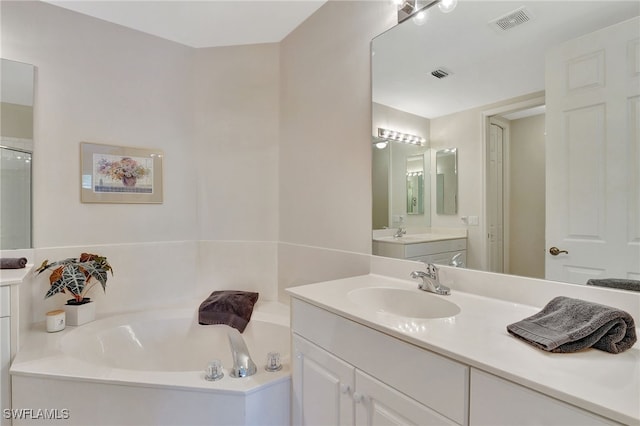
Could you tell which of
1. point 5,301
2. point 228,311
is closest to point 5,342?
point 5,301

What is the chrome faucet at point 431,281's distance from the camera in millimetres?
1305

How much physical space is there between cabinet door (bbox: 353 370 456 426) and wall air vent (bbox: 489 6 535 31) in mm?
1368

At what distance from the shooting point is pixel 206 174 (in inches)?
99.8

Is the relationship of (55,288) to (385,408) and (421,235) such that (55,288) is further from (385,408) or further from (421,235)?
(421,235)

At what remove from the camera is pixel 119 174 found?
2.26 meters

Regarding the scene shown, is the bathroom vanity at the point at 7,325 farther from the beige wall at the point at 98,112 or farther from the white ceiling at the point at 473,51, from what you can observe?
the white ceiling at the point at 473,51

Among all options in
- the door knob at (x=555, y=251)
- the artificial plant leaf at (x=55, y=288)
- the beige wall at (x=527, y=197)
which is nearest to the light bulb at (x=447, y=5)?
the beige wall at (x=527, y=197)

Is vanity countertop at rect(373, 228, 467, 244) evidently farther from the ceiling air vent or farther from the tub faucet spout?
the tub faucet spout

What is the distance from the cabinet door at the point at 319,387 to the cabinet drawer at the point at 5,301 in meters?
1.50

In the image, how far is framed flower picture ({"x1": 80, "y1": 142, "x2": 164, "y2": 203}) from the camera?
7.06 feet

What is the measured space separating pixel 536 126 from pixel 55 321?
273 centimetres

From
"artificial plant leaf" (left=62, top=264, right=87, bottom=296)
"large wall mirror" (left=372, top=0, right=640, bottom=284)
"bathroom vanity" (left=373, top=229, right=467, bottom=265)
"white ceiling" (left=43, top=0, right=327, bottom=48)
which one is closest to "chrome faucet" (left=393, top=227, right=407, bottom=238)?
"bathroom vanity" (left=373, top=229, right=467, bottom=265)

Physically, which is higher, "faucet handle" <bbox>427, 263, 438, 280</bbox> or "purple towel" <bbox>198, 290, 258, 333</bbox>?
"faucet handle" <bbox>427, 263, 438, 280</bbox>

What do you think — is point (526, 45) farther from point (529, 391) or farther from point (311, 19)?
point (311, 19)
